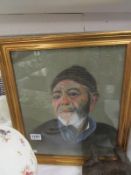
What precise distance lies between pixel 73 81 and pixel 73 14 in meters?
0.13

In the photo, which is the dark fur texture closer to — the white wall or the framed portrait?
the framed portrait

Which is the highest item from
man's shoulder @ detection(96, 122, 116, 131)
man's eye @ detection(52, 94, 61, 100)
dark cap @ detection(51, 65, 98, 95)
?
dark cap @ detection(51, 65, 98, 95)

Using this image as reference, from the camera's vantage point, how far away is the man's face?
20.4 inches

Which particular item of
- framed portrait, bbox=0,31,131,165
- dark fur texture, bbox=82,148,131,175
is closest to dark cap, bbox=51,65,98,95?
framed portrait, bbox=0,31,131,165

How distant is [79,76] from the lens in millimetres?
507

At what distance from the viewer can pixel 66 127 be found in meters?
0.56

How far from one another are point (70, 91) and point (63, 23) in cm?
14

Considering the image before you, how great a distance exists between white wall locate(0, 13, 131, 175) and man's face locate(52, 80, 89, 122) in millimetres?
112

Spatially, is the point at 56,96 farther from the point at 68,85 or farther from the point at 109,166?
the point at 109,166

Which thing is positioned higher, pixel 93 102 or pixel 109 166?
pixel 93 102

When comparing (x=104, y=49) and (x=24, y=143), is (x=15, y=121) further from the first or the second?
(x=104, y=49)

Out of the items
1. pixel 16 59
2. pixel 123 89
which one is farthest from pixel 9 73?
pixel 123 89

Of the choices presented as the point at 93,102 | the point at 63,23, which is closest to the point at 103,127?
the point at 93,102

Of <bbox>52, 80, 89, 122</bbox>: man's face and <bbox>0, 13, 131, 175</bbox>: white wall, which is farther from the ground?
<bbox>0, 13, 131, 175</bbox>: white wall
